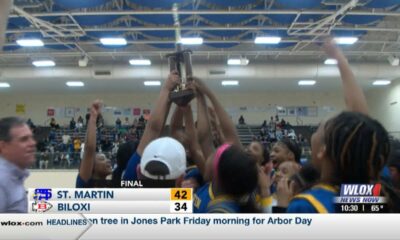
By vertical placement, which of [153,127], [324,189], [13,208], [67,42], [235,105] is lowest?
[13,208]

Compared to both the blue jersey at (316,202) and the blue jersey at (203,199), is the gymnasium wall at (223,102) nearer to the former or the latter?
the blue jersey at (203,199)

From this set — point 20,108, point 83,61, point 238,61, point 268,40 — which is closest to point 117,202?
point 268,40

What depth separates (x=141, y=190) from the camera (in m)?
1.69

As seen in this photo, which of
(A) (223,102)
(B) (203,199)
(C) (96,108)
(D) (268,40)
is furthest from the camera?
(A) (223,102)

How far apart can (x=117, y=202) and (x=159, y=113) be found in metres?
0.83

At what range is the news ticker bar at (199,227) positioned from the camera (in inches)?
41.3

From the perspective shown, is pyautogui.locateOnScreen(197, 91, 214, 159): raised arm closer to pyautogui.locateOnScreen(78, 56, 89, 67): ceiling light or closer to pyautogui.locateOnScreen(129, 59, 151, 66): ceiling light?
pyautogui.locateOnScreen(129, 59, 151, 66): ceiling light

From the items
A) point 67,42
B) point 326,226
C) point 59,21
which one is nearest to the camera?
point 326,226

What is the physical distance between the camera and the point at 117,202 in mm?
1461

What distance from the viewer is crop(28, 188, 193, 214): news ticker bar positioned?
1438 millimetres

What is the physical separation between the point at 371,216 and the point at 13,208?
170 centimetres

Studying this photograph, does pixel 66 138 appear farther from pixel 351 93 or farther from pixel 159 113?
pixel 351 93

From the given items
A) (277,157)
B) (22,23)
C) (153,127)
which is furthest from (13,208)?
(22,23)

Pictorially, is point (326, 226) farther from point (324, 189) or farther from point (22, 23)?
point (22, 23)
